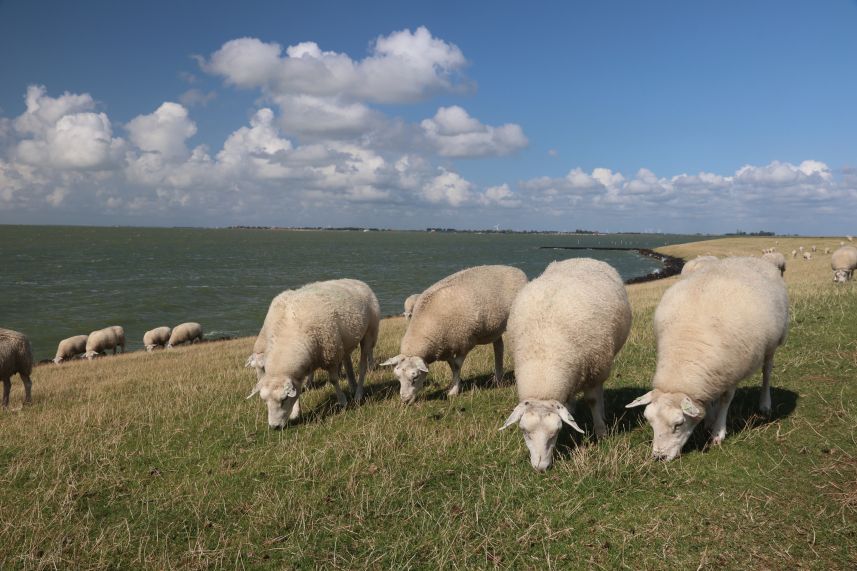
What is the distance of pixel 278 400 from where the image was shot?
8461 mm

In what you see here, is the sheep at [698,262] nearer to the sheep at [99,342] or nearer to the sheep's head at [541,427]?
the sheep's head at [541,427]

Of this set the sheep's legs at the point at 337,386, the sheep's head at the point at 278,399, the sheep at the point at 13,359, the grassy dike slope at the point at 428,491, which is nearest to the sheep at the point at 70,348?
the sheep at the point at 13,359

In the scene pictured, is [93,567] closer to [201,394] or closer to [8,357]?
[201,394]

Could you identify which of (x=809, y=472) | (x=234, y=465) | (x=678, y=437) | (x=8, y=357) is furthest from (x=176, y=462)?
(x=8, y=357)

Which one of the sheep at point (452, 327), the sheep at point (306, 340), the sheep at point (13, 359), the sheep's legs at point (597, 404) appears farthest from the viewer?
the sheep at point (13, 359)

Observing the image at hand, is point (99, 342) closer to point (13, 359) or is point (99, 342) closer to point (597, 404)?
point (13, 359)

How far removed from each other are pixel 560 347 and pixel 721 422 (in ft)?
7.62

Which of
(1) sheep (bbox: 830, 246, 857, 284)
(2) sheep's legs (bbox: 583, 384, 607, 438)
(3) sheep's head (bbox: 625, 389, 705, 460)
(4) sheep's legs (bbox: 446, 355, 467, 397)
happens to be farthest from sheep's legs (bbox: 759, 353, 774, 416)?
(1) sheep (bbox: 830, 246, 857, 284)

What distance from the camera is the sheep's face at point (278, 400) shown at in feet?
27.7

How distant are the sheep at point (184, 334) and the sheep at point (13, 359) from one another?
16640 mm

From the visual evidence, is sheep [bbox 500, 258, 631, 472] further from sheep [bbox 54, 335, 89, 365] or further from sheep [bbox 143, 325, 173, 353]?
sheep [bbox 54, 335, 89, 365]

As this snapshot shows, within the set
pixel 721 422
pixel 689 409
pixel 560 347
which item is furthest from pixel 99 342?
pixel 721 422

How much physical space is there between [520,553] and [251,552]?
2.67 meters

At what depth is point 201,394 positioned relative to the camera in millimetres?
11008
